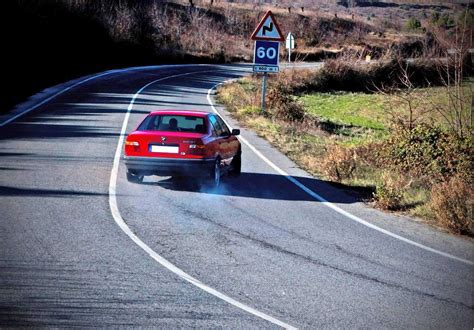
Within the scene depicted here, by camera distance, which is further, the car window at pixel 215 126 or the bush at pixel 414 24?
the bush at pixel 414 24

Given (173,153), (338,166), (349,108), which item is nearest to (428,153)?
(338,166)

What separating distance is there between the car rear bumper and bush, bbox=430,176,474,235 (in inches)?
160

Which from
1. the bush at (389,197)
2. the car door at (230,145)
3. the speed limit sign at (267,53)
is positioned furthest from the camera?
the speed limit sign at (267,53)

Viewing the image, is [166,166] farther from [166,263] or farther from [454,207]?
[454,207]

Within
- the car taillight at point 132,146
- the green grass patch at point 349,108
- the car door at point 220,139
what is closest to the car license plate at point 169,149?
the car taillight at point 132,146

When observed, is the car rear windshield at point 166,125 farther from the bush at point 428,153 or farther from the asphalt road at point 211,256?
the bush at point 428,153

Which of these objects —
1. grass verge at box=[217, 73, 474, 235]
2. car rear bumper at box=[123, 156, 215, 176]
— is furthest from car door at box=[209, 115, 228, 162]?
grass verge at box=[217, 73, 474, 235]

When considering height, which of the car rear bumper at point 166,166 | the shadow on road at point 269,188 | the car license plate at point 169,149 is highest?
the car license plate at point 169,149

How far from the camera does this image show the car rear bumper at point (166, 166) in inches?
447

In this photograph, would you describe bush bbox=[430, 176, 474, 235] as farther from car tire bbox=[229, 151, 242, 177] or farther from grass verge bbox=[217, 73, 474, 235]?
car tire bbox=[229, 151, 242, 177]

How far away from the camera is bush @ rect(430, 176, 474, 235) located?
9961 millimetres

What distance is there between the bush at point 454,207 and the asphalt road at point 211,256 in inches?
13.8

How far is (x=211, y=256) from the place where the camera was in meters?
7.75

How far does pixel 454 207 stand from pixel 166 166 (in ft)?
16.0
